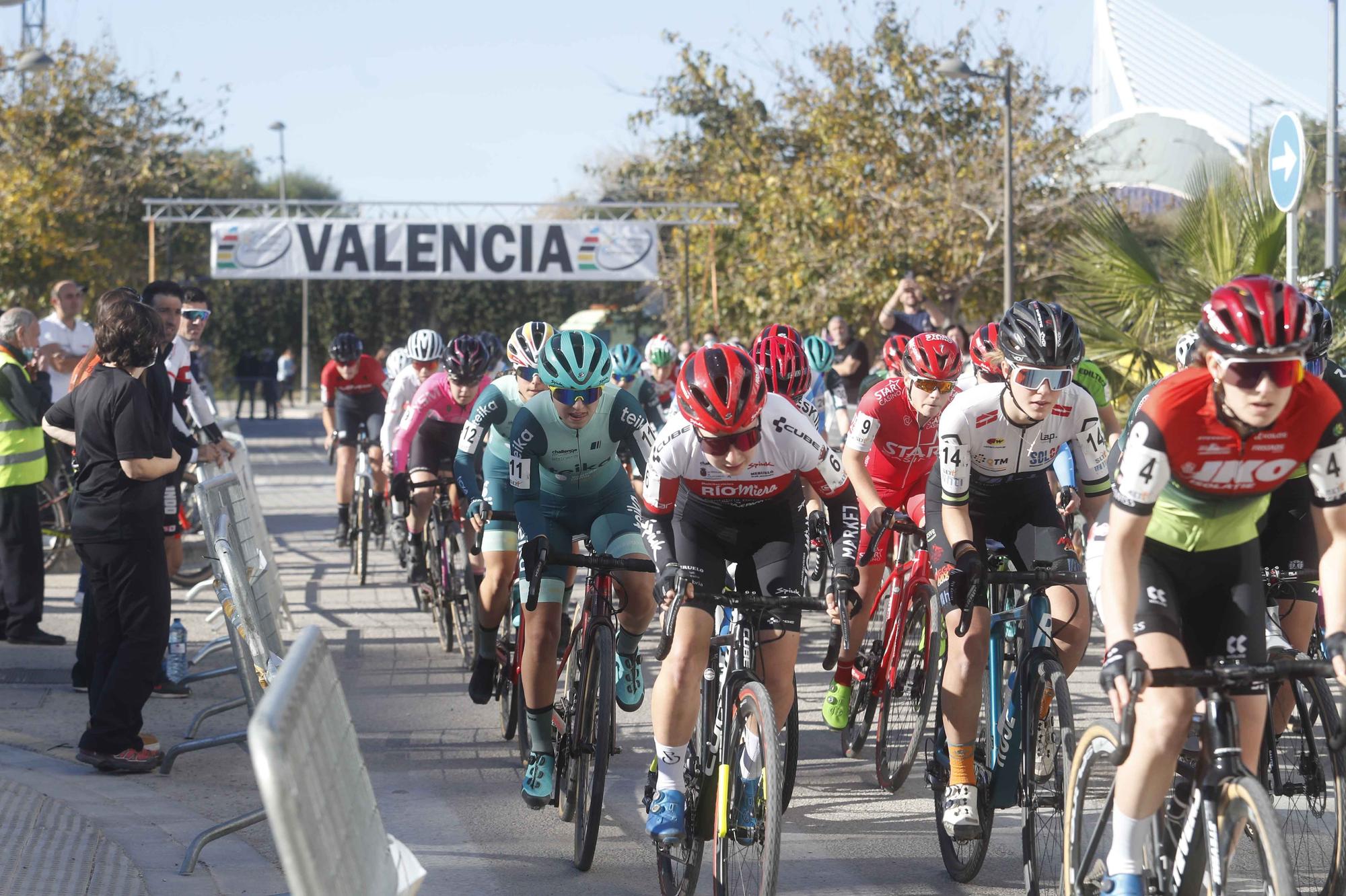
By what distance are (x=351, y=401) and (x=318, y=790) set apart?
424 inches

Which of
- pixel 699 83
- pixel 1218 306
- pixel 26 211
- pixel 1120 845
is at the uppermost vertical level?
pixel 699 83

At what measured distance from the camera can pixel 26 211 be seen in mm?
27562

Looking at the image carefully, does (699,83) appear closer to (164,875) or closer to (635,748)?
(635,748)

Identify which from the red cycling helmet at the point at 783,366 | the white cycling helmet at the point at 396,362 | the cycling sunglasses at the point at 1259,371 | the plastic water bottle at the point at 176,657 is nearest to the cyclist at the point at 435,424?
the plastic water bottle at the point at 176,657

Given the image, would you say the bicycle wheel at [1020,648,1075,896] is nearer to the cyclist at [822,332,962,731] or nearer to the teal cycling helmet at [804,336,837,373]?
the cyclist at [822,332,962,731]

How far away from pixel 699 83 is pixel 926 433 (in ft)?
86.4

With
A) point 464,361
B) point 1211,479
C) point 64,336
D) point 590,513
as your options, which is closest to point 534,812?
point 590,513

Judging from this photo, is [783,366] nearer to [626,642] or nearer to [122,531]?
[626,642]

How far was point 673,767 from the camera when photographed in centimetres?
500

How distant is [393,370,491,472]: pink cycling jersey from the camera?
382 inches

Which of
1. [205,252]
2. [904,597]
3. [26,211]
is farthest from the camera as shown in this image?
[205,252]

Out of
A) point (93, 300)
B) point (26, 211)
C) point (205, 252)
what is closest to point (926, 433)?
point (26, 211)

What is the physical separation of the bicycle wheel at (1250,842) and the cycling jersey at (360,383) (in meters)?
10.5

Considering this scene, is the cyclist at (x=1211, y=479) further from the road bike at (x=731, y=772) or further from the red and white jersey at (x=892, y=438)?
the red and white jersey at (x=892, y=438)
